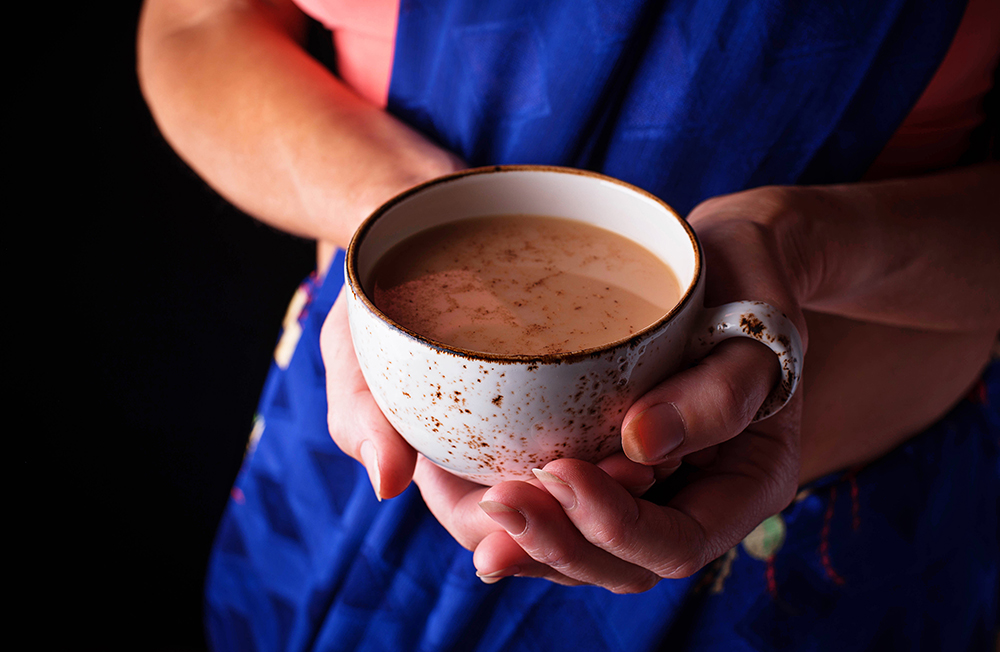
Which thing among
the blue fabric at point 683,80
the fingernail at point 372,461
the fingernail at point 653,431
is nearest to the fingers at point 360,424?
the fingernail at point 372,461

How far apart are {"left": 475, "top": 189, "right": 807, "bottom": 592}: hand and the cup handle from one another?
12mm

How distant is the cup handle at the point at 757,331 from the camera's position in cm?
44

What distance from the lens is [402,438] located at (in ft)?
1.74

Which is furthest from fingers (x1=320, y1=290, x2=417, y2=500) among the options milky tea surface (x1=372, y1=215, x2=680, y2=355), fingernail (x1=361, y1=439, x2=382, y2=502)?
milky tea surface (x1=372, y1=215, x2=680, y2=355)

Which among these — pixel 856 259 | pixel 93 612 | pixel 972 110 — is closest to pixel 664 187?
pixel 856 259

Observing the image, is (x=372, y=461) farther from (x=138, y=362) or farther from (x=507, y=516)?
(x=138, y=362)

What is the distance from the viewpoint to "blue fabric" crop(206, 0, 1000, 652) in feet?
2.33

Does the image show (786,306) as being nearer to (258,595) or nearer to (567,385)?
(567,385)

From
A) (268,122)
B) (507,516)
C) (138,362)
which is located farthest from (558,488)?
(138,362)

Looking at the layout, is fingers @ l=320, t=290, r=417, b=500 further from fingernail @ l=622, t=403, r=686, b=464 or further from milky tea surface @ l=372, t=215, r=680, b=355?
Result: fingernail @ l=622, t=403, r=686, b=464

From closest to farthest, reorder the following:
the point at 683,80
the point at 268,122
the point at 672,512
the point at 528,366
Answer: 1. the point at 528,366
2. the point at 672,512
3. the point at 683,80
4. the point at 268,122

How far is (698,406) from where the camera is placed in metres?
0.44

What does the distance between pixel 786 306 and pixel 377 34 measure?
70 cm

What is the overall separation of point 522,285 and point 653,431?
0.17 meters
